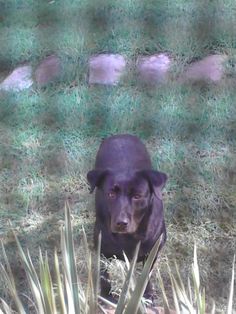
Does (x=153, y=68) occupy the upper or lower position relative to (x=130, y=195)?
upper

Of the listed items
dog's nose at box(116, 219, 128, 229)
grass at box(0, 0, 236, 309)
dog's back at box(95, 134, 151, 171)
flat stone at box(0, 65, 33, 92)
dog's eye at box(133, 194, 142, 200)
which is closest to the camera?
dog's nose at box(116, 219, 128, 229)

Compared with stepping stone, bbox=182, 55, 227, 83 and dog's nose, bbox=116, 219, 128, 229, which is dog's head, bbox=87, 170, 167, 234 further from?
stepping stone, bbox=182, 55, 227, 83

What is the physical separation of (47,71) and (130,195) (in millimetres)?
2780

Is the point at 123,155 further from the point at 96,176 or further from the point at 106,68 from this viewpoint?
the point at 106,68

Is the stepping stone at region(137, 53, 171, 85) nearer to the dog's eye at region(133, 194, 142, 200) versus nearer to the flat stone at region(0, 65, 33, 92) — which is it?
the flat stone at region(0, 65, 33, 92)

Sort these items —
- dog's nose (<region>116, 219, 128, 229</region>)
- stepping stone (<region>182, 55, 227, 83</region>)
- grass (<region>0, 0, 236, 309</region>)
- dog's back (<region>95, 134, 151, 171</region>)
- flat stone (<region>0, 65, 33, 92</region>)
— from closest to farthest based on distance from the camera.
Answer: dog's nose (<region>116, 219, 128, 229</region>) < dog's back (<region>95, 134, 151, 171</region>) < grass (<region>0, 0, 236, 309</region>) < stepping stone (<region>182, 55, 227, 83</region>) < flat stone (<region>0, 65, 33, 92</region>)

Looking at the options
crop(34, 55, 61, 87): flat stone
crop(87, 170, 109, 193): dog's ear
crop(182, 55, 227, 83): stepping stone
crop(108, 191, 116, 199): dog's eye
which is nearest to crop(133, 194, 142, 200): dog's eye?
crop(108, 191, 116, 199): dog's eye

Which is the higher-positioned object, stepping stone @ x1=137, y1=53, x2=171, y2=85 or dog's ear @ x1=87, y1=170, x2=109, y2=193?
stepping stone @ x1=137, y1=53, x2=171, y2=85

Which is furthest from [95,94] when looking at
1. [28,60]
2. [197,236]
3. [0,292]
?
[0,292]

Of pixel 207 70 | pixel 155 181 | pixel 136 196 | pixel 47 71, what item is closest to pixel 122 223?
pixel 136 196

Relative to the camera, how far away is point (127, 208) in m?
3.54

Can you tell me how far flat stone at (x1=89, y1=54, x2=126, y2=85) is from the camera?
593 cm

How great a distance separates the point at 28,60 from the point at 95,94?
897 mm

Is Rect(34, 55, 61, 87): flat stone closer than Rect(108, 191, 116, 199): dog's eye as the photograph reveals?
No
